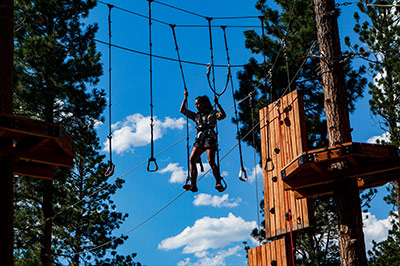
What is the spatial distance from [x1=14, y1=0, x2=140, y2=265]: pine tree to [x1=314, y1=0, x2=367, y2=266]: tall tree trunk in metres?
8.85

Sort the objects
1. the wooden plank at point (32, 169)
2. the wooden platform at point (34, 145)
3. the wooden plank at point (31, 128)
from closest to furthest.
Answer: the wooden plank at point (31, 128) < the wooden platform at point (34, 145) < the wooden plank at point (32, 169)

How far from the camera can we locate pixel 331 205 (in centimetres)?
1867

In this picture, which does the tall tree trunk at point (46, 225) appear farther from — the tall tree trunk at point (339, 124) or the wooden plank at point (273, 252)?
the tall tree trunk at point (339, 124)

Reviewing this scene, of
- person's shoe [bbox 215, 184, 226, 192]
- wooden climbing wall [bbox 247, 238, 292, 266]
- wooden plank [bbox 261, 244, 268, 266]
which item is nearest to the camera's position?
person's shoe [bbox 215, 184, 226, 192]

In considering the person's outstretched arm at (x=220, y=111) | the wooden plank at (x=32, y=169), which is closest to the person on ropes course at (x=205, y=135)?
the person's outstretched arm at (x=220, y=111)

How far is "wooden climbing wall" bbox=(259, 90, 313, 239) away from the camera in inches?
423

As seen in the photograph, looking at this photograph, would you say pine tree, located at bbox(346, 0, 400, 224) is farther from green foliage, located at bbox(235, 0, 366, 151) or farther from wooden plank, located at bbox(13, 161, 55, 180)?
wooden plank, located at bbox(13, 161, 55, 180)

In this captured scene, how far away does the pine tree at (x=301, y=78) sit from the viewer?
1862 centimetres

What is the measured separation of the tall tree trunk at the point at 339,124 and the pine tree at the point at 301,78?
25.3 feet

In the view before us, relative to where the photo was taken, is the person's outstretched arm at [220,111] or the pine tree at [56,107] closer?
the person's outstretched arm at [220,111]

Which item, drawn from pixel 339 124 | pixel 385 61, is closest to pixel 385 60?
pixel 385 61

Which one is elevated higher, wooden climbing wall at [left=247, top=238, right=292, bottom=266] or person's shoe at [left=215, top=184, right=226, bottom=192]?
person's shoe at [left=215, top=184, right=226, bottom=192]

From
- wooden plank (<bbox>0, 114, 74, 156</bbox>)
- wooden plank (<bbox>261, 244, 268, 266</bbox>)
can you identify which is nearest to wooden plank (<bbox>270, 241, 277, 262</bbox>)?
wooden plank (<bbox>261, 244, 268, 266</bbox>)

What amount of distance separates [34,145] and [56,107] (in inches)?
371
